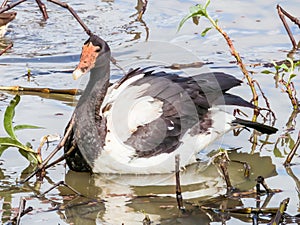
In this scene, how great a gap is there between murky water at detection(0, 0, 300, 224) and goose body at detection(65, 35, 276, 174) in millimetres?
161

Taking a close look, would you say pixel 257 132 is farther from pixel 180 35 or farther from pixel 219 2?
pixel 219 2

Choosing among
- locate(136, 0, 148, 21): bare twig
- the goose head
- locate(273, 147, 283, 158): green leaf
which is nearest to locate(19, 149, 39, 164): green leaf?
the goose head

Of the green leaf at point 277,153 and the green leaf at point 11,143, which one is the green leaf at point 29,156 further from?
the green leaf at point 277,153

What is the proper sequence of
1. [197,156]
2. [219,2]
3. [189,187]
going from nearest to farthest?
[189,187] → [197,156] → [219,2]

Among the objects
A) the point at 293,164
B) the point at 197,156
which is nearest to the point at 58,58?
the point at 197,156

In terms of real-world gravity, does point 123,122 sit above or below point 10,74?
above

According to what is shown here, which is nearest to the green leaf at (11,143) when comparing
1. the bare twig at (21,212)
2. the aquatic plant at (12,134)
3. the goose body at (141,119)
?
the aquatic plant at (12,134)

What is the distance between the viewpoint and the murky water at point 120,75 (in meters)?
6.47

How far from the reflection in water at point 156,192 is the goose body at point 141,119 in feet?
0.37

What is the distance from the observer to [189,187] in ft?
23.2

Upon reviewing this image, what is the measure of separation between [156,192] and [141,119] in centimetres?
66

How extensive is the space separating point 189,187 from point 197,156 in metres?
0.71

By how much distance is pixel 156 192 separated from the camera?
6941mm

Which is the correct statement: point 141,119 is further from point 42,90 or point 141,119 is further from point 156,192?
point 42,90
